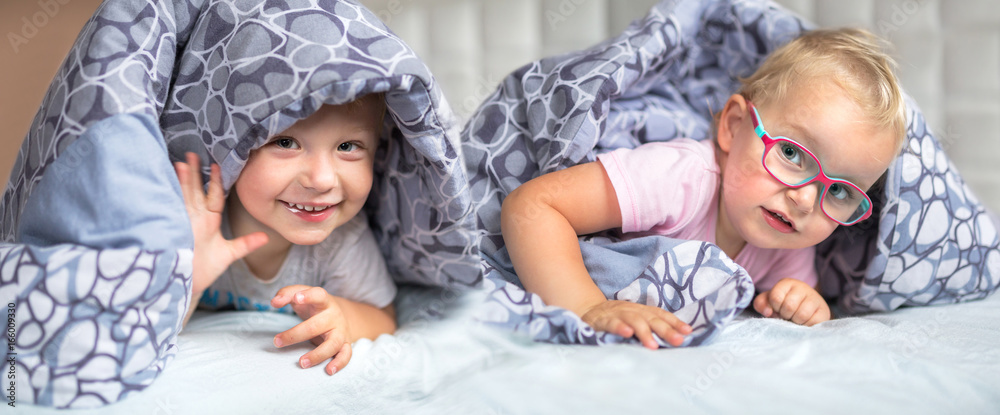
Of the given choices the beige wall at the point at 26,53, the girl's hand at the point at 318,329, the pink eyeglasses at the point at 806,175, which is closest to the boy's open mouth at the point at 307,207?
the girl's hand at the point at 318,329

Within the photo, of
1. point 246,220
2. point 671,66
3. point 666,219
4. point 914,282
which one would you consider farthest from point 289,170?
point 914,282

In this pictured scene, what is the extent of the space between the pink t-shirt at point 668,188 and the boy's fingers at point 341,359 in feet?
1.34

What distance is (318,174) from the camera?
2.77 feet

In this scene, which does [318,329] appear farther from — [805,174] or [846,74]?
[846,74]

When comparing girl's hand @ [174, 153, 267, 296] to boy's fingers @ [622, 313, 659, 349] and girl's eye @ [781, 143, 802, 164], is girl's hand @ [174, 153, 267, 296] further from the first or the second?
girl's eye @ [781, 143, 802, 164]

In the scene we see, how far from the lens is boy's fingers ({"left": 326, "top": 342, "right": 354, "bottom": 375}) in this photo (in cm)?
80

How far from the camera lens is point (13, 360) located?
676mm

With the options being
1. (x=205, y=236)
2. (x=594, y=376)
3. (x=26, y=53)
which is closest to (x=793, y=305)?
(x=594, y=376)

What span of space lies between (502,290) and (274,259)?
0.38m

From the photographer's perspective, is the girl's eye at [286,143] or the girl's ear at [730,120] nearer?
the girl's eye at [286,143]

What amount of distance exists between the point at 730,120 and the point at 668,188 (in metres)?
0.18

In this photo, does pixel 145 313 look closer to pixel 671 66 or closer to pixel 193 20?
pixel 193 20

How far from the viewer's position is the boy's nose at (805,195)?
0.91m

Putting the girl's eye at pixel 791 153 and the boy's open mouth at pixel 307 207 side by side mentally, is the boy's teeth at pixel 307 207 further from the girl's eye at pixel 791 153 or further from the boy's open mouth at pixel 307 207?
the girl's eye at pixel 791 153
